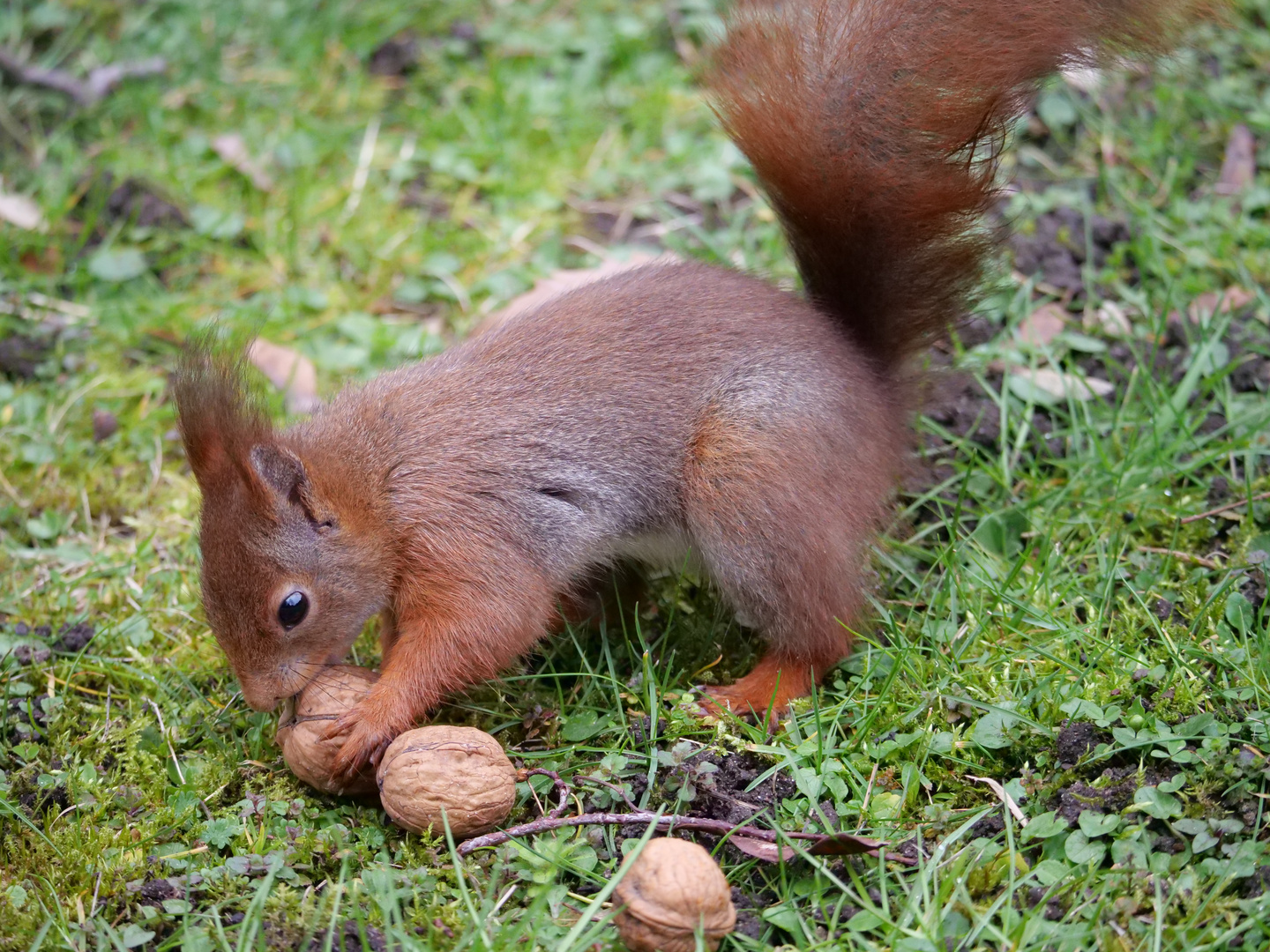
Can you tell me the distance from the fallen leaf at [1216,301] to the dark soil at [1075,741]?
1618 millimetres

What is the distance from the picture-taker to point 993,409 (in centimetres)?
Answer: 337

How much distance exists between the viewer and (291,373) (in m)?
3.63

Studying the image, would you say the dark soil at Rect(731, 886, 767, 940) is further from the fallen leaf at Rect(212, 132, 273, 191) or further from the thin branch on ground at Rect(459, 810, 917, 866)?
the fallen leaf at Rect(212, 132, 273, 191)

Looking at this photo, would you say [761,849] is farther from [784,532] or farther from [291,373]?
[291,373]

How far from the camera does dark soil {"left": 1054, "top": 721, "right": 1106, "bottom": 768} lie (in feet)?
7.70

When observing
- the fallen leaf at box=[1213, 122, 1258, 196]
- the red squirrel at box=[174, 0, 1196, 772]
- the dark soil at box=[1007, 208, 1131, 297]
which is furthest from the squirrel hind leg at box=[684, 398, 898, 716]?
the fallen leaf at box=[1213, 122, 1258, 196]

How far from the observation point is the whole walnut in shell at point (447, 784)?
227 centimetres

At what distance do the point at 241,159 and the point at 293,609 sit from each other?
253cm

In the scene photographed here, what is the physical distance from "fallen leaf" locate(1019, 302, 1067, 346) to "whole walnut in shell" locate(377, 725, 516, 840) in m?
2.05

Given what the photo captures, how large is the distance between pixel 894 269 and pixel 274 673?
5.25ft

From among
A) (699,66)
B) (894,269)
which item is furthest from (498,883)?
(699,66)

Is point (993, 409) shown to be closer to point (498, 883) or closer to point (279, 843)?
point (498, 883)

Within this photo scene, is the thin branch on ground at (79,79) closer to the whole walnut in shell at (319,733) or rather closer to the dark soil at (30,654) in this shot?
the dark soil at (30,654)

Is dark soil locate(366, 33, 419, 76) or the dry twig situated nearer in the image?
the dry twig
